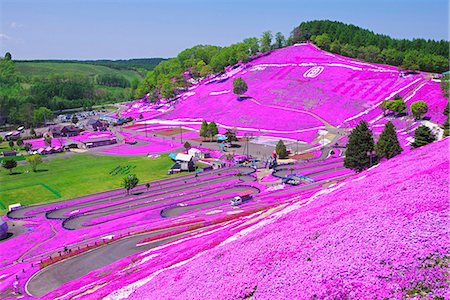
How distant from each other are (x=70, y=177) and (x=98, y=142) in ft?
150

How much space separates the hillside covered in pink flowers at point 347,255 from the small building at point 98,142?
120 m

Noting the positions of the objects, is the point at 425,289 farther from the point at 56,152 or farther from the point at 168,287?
the point at 56,152

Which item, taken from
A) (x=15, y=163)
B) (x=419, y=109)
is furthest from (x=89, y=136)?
(x=419, y=109)

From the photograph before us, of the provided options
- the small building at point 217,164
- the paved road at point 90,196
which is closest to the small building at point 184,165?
the paved road at point 90,196

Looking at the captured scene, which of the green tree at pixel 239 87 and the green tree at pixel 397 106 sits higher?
the green tree at pixel 239 87

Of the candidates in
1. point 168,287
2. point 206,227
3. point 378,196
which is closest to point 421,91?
point 206,227

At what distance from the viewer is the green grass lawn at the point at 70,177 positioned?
295ft

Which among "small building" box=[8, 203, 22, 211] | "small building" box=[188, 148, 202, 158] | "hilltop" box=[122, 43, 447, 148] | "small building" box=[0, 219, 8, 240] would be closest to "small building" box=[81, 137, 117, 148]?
"hilltop" box=[122, 43, 447, 148]

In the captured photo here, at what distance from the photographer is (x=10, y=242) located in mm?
62781

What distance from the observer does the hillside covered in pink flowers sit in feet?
59.3

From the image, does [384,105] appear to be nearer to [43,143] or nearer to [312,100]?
[312,100]

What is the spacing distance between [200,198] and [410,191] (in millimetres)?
55030

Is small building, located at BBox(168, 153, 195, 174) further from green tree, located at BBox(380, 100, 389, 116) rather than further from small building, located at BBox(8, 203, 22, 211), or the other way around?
green tree, located at BBox(380, 100, 389, 116)

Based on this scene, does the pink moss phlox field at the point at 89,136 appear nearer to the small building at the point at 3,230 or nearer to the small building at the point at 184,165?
the small building at the point at 184,165
